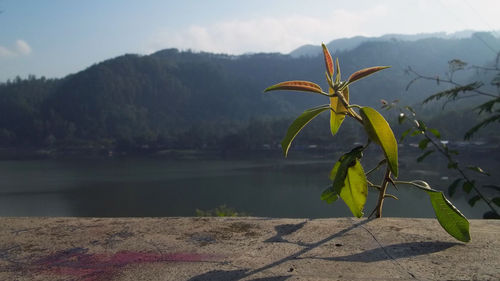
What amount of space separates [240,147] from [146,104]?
24.2m

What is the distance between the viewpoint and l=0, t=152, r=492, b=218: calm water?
1587 cm

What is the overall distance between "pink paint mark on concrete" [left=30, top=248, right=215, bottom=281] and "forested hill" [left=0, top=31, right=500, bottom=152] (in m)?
32.9

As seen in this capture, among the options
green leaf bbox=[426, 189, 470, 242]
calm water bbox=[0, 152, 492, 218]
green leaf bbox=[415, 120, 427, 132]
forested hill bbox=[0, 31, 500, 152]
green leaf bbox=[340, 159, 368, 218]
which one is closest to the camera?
green leaf bbox=[426, 189, 470, 242]

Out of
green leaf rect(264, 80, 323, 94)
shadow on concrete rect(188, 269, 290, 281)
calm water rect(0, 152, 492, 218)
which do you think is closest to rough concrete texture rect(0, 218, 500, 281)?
shadow on concrete rect(188, 269, 290, 281)

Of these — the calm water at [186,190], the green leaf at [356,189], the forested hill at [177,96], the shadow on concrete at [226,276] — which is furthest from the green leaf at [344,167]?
the forested hill at [177,96]

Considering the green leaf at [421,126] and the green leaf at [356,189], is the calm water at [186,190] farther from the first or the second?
the green leaf at [356,189]

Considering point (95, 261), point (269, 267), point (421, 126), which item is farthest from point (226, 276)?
point (421, 126)

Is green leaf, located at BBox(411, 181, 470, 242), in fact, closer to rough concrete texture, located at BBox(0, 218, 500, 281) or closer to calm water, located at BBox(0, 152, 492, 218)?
rough concrete texture, located at BBox(0, 218, 500, 281)

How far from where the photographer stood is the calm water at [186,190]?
52.1 feet

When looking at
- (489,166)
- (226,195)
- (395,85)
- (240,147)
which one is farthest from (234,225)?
(395,85)

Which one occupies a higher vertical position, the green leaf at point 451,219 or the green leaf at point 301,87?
the green leaf at point 301,87

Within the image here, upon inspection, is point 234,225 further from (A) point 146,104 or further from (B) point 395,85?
(A) point 146,104

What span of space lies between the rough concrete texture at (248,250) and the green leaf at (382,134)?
0.14 meters

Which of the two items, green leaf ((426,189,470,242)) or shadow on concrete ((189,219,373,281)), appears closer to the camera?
shadow on concrete ((189,219,373,281))
